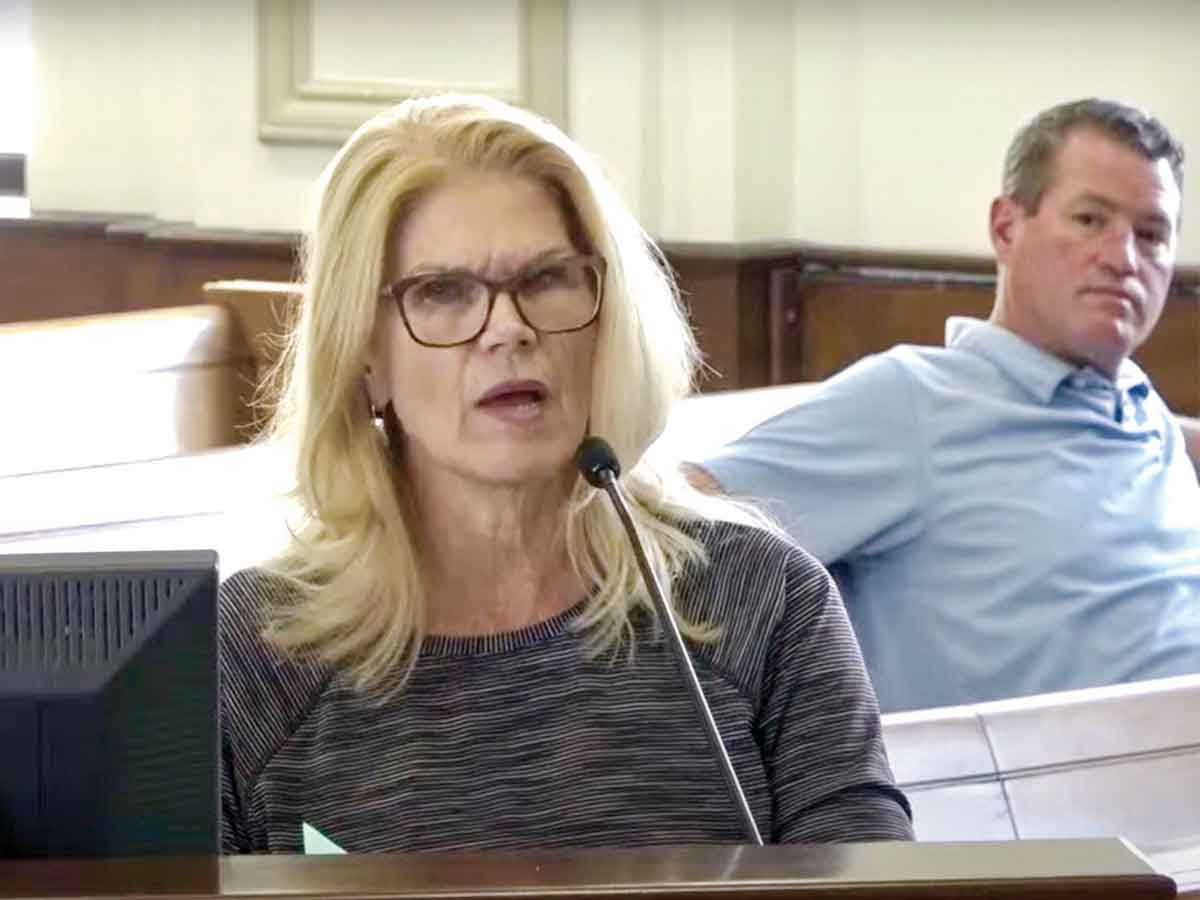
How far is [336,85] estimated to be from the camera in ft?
12.2

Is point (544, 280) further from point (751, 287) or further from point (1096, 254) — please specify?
point (751, 287)

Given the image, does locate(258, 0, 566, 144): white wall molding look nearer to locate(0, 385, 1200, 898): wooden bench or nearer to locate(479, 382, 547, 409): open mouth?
locate(0, 385, 1200, 898): wooden bench

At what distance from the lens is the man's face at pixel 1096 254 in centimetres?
262

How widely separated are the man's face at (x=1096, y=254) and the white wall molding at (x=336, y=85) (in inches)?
46.0

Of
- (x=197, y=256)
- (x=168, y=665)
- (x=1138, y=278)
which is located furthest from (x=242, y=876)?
(x=197, y=256)

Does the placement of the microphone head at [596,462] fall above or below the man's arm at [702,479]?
above

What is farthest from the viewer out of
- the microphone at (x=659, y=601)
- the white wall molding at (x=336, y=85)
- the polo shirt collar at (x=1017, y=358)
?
the white wall molding at (x=336, y=85)

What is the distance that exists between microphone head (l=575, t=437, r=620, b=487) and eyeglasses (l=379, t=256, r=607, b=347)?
0.47 feet

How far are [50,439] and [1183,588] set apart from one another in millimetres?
1340

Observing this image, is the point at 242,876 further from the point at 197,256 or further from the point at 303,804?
the point at 197,256

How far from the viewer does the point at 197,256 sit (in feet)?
13.0

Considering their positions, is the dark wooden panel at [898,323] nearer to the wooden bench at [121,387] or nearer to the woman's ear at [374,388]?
the wooden bench at [121,387]

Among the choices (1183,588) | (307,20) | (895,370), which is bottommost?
(1183,588)

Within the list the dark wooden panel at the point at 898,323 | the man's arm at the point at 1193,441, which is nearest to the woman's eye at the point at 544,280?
the man's arm at the point at 1193,441
